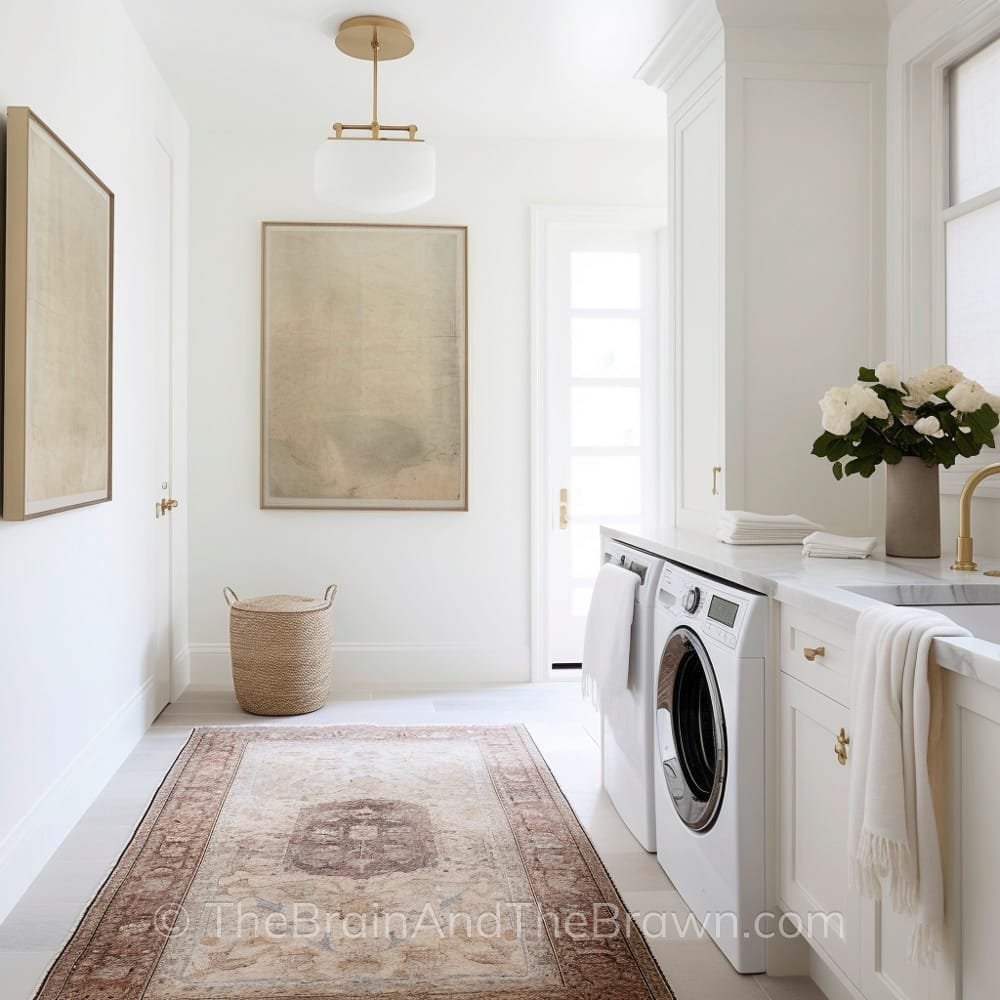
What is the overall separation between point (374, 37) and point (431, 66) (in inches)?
16.3

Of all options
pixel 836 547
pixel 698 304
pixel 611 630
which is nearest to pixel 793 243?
pixel 698 304

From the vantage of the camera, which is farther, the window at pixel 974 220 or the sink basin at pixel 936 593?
the window at pixel 974 220

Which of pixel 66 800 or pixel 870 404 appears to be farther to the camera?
pixel 66 800

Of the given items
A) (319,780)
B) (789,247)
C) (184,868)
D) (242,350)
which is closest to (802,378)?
(789,247)

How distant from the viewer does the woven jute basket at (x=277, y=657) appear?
4.05m

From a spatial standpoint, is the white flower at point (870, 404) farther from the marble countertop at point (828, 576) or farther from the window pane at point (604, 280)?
the window pane at point (604, 280)

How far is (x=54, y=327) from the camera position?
2.51 m

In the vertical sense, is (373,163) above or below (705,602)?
above

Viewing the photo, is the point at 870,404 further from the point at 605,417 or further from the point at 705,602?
the point at 605,417

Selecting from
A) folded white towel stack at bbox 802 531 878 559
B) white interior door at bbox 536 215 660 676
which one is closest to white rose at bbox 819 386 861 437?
folded white towel stack at bbox 802 531 878 559

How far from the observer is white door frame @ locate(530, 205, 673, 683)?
4.71m

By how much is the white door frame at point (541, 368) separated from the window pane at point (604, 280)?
155 mm

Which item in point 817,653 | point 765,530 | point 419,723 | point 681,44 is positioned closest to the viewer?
point 817,653

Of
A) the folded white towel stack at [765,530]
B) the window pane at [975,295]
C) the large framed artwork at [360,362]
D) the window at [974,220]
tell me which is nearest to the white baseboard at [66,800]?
the large framed artwork at [360,362]
